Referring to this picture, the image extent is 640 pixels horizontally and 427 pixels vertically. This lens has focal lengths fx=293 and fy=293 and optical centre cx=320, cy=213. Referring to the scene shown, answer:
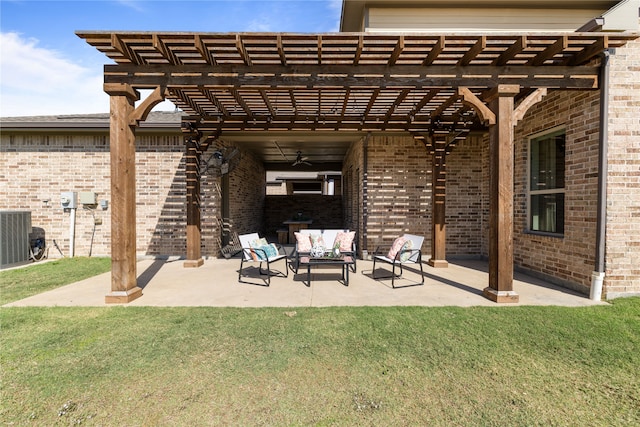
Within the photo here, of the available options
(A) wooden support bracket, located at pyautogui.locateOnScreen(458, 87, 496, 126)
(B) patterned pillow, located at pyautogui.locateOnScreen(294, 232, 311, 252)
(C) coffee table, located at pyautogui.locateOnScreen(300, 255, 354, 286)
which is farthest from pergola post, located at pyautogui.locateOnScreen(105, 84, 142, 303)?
(A) wooden support bracket, located at pyautogui.locateOnScreen(458, 87, 496, 126)

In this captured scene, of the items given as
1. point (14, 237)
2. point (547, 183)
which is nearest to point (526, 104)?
point (547, 183)

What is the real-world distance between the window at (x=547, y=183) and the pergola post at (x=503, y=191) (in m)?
1.68

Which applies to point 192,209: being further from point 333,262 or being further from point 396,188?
point 396,188

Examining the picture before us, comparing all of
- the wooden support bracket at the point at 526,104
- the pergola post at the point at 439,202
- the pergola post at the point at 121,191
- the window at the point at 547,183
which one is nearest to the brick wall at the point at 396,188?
the pergola post at the point at 439,202

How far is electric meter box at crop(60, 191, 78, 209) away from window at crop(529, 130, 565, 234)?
33.6 feet

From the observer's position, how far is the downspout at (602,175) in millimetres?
4062

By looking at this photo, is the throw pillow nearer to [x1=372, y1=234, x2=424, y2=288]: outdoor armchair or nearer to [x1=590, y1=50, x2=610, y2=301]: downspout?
[x1=372, y1=234, x2=424, y2=288]: outdoor armchair

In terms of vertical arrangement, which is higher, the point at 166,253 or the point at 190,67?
the point at 190,67

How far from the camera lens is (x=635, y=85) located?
4.13 m

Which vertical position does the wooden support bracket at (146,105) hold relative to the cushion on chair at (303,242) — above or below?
above

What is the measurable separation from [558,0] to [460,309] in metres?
7.32

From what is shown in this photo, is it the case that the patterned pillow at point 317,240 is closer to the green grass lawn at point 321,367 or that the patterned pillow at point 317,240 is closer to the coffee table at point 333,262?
the coffee table at point 333,262

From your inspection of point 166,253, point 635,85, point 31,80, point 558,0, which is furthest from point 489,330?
point 31,80

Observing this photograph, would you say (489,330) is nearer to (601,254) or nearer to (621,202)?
(601,254)
